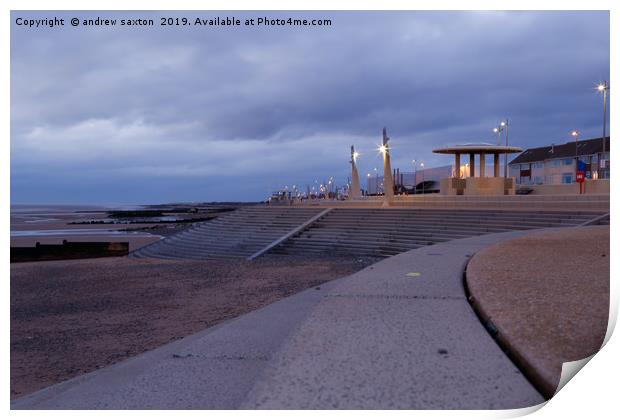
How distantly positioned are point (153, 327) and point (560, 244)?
7.90 metres

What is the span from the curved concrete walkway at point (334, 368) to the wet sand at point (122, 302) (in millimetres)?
2913

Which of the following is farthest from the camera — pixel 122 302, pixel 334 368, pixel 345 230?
pixel 345 230

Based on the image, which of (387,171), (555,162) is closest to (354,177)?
(387,171)

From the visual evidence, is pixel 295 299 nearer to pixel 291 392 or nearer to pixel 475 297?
pixel 475 297

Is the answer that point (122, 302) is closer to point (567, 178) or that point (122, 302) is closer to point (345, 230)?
point (345, 230)

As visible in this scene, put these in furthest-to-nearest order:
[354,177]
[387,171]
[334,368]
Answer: [354,177] < [387,171] < [334,368]

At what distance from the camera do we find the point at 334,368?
3588 mm

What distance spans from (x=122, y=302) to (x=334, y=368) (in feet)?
32.5

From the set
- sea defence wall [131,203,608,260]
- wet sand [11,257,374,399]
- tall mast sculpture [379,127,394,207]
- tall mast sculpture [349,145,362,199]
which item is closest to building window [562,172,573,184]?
tall mast sculpture [349,145,362,199]

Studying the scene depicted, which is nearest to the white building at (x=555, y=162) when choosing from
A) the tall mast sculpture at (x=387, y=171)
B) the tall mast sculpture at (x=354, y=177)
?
the tall mast sculpture at (x=354, y=177)

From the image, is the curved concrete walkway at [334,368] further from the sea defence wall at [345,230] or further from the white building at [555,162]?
the white building at [555,162]

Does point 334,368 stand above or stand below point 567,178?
below

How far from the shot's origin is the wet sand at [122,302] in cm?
778

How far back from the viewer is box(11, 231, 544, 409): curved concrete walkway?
3.18 m
